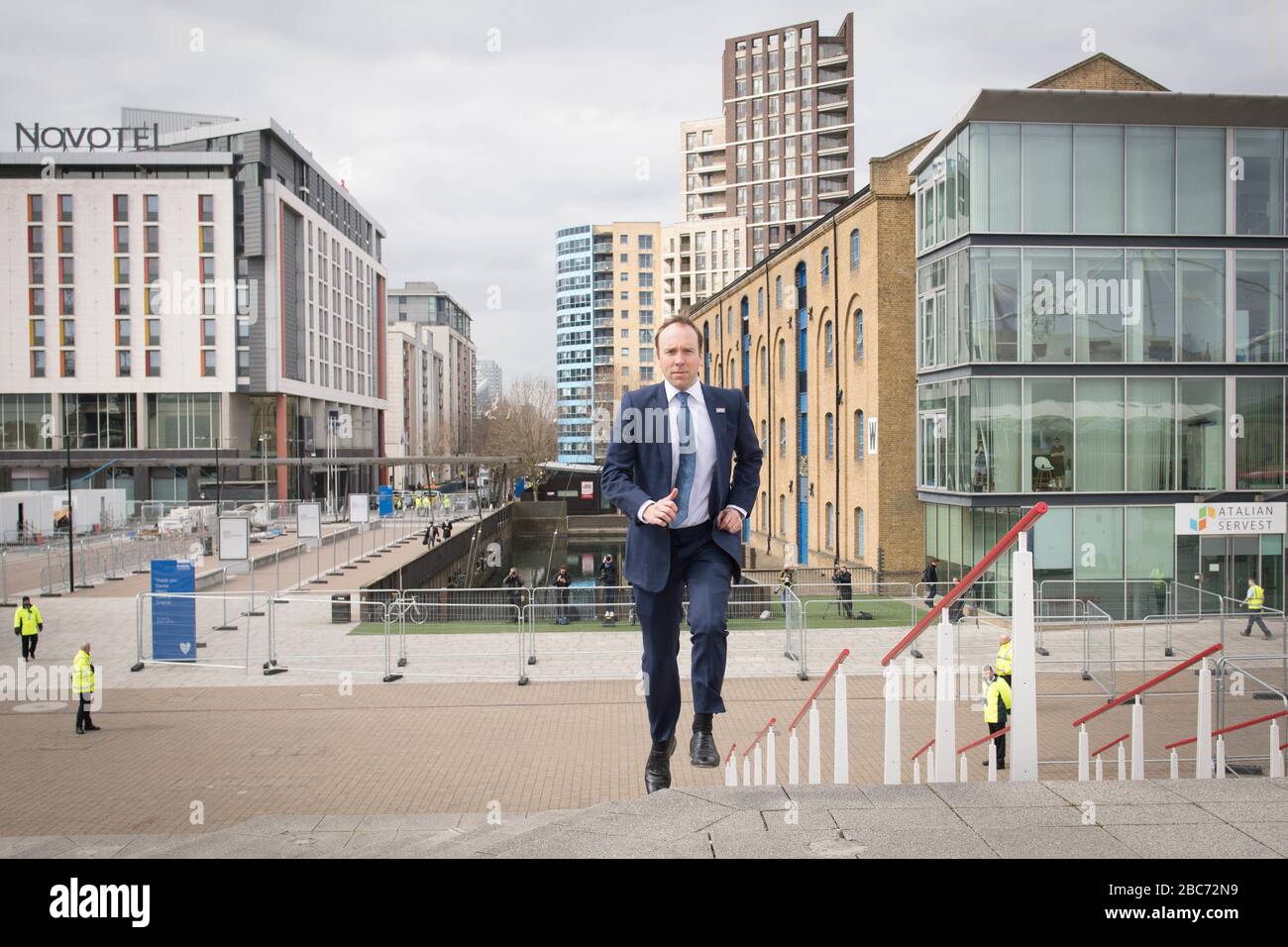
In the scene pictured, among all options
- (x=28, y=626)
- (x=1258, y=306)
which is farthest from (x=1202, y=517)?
(x=28, y=626)

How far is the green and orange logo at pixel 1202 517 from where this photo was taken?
22641mm

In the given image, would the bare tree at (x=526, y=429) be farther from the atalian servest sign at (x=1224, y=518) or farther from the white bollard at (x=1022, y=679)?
the white bollard at (x=1022, y=679)

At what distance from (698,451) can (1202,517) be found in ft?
73.3

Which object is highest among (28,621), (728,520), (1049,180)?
(1049,180)

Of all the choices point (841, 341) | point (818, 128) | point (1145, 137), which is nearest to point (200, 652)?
point (841, 341)

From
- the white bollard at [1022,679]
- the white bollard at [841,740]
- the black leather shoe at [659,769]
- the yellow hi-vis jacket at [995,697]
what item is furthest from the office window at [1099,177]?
the black leather shoe at [659,769]

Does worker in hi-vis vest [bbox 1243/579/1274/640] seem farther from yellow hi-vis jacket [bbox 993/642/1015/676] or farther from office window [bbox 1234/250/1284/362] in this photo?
yellow hi-vis jacket [bbox 993/642/1015/676]

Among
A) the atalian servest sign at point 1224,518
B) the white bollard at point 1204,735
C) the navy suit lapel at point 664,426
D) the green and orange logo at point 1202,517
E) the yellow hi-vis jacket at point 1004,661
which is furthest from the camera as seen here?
the green and orange logo at point 1202,517

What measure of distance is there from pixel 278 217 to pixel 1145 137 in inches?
2496

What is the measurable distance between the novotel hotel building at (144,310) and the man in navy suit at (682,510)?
69.1 meters

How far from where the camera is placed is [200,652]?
2297 cm

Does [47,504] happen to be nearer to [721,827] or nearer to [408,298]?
[721,827]

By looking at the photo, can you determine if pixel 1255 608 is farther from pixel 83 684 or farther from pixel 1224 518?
pixel 83 684

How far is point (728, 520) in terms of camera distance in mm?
4590
